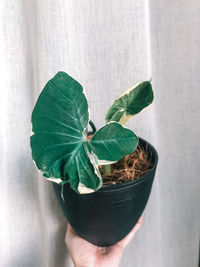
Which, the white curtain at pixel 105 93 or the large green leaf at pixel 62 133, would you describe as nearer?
the large green leaf at pixel 62 133

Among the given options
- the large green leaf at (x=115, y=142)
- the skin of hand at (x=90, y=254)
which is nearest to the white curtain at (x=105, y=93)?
the skin of hand at (x=90, y=254)

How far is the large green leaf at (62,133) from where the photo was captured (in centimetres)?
39

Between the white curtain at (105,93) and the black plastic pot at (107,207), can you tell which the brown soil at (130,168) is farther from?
the white curtain at (105,93)

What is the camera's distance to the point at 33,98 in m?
0.62

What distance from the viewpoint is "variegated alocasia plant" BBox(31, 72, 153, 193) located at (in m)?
0.39

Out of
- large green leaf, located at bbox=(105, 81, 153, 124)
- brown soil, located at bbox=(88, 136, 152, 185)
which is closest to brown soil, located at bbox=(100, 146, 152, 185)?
brown soil, located at bbox=(88, 136, 152, 185)

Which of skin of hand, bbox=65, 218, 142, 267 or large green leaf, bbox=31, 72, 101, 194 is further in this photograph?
skin of hand, bbox=65, 218, 142, 267

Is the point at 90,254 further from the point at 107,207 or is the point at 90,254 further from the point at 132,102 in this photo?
the point at 132,102

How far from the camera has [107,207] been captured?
0.45 m

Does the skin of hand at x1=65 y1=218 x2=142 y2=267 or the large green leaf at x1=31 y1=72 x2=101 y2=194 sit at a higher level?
the large green leaf at x1=31 y1=72 x2=101 y2=194

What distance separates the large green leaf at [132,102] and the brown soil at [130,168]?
0.10 meters

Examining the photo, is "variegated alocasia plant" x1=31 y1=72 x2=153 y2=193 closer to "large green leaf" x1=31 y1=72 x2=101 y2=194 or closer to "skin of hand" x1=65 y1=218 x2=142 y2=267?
"large green leaf" x1=31 y1=72 x2=101 y2=194

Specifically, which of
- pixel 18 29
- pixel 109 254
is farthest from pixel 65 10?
pixel 109 254

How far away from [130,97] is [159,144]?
29cm
